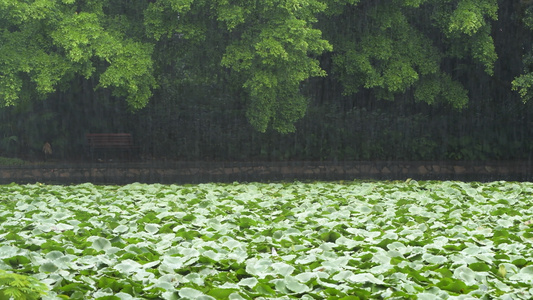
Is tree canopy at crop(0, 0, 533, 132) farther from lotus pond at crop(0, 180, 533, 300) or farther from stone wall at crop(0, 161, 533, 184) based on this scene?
lotus pond at crop(0, 180, 533, 300)

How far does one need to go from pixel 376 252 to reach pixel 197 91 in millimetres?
16453

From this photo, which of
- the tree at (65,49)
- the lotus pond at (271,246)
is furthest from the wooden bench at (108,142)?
the lotus pond at (271,246)

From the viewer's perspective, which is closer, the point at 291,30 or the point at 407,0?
the point at 291,30

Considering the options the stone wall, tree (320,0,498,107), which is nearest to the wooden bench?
the stone wall

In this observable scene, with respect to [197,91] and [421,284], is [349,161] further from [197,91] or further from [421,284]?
[421,284]

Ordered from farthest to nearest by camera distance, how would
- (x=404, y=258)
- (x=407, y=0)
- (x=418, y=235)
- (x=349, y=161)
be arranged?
(x=349, y=161) → (x=407, y=0) → (x=418, y=235) → (x=404, y=258)

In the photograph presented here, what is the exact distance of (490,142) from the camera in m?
20.3

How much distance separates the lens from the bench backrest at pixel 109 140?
738 inches

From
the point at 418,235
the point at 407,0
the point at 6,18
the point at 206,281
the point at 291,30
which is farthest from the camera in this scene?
the point at 407,0

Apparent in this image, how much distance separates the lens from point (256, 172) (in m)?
17.8

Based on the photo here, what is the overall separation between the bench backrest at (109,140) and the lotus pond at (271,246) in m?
10.9

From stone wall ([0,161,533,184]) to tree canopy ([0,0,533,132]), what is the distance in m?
1.82

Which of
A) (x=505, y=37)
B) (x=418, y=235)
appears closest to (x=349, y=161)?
(x=505, y=37)

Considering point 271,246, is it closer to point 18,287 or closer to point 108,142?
point 18,287
